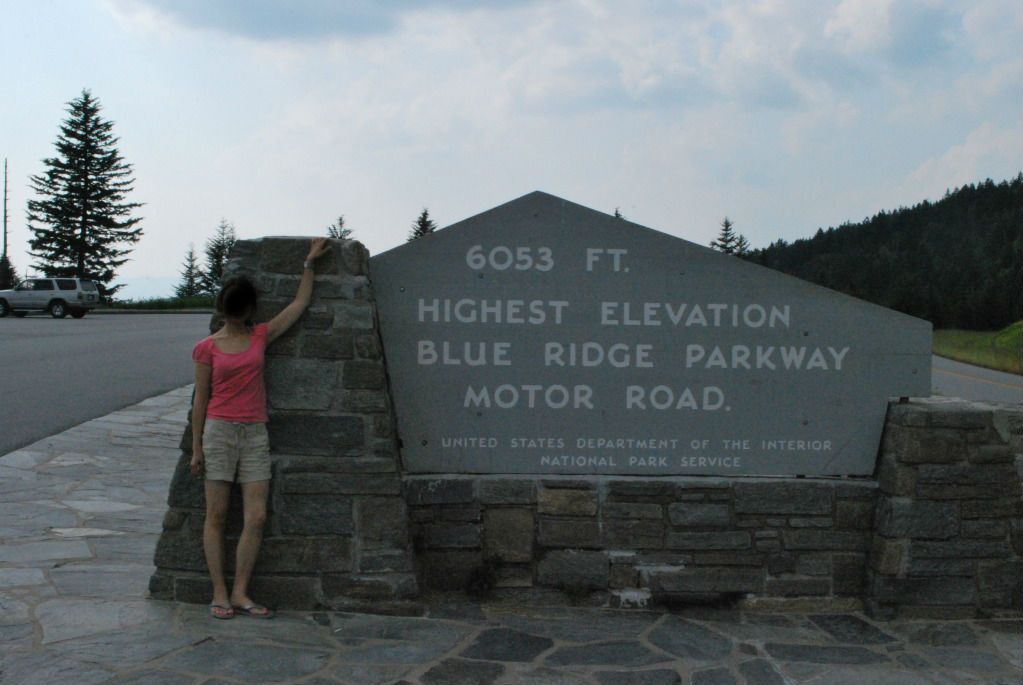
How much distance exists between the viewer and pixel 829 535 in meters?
5.14

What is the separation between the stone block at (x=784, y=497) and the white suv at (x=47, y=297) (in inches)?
1457

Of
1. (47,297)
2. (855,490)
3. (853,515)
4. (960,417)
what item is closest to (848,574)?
(853,515)

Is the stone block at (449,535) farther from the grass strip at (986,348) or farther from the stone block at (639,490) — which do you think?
the grass strip at (986,348)

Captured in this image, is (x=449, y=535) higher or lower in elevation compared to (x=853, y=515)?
lower

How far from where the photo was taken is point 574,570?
5117 mm

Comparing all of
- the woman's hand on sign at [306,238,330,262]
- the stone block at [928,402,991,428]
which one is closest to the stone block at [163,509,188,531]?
the woman's hand on sign at [306,238,330,262]

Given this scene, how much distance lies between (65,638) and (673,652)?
267 centimetres

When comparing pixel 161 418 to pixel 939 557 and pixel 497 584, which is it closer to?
pixel 497 584

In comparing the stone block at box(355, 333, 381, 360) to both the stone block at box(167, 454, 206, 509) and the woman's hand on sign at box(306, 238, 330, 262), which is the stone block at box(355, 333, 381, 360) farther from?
the stone block at box(167, 454, 206, 509)

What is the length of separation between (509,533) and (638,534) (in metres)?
0.66

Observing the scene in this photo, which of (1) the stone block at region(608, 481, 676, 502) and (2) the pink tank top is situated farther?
(1) the stone block at region(608, 481, 676, 502)

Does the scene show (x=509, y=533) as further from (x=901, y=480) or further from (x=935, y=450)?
(x=935, y=450)

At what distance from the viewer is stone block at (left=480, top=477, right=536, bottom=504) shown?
16.8 ft

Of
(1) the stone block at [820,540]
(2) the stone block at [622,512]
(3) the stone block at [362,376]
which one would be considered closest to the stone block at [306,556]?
(3) the stone block at [362,376]
